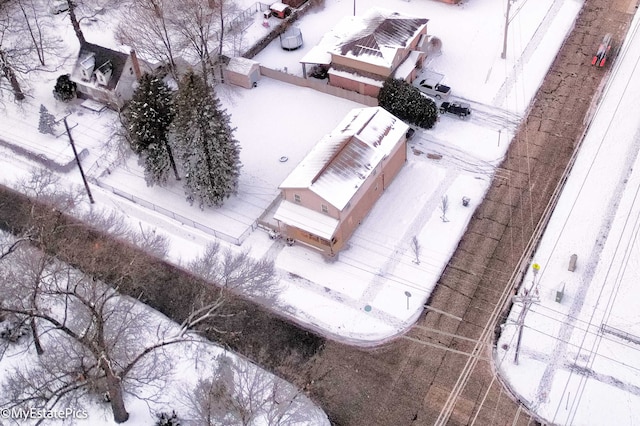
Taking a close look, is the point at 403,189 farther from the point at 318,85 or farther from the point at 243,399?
the point at 243,399

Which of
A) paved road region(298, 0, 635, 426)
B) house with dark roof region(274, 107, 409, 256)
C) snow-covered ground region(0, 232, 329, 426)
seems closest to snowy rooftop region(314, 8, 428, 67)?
house with dark roof region(274, 107, 409, 256)

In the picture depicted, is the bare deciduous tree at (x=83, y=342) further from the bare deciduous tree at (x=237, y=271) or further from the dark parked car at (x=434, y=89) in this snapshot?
the dark parked car at (x=434, y=89)

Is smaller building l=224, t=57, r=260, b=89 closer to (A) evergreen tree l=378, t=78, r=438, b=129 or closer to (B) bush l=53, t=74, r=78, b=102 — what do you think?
(A) evergreen tree l=378, t=78, r=438, b=129

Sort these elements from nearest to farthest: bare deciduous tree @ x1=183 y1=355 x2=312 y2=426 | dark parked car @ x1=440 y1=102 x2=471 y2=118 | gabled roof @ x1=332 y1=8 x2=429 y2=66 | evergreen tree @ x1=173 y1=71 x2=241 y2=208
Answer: bare deciduous tree @ x1=183 y1=355 x2=312 y2=426 → evergreen tree @ x1=173 y1=71 x2=241 y2=208 → dark parked car @ x1=440 y1=102 x2=471 y2=118 → gabled roof @ x1=332 y1=8 x2=429 y2=66

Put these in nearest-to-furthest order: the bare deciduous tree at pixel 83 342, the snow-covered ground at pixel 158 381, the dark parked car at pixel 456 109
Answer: the bare deciduous tree at pixel 83 342 < the snow-covered ground at pixel 158 381 < the dark parked car at pixel 456 109

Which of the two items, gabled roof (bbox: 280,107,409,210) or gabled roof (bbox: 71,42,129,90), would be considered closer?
gabled roof (bbox: 280,107,409,210)

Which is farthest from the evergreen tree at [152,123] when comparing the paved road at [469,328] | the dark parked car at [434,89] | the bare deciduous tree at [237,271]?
the dark parked car at [434,89]
